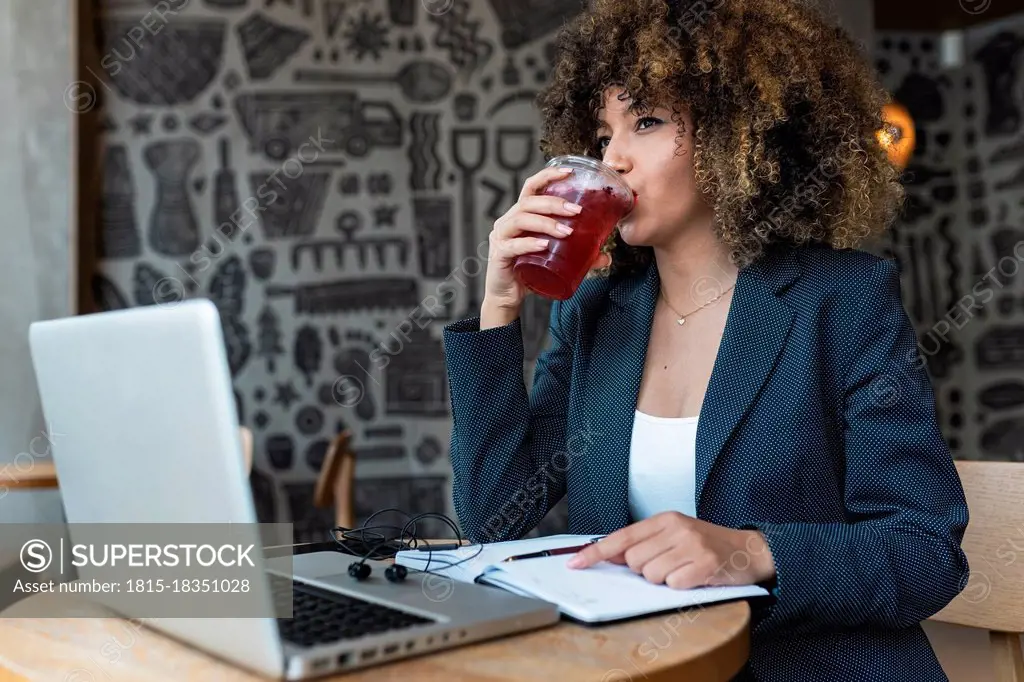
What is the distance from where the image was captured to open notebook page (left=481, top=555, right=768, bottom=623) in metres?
0.89

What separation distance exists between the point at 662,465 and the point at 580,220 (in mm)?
353

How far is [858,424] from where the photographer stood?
1.26m

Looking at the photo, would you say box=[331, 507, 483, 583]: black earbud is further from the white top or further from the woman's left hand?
the white top

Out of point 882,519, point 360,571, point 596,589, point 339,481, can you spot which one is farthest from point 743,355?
point 339,481

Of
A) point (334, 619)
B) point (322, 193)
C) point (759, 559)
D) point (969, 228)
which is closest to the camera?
point (334, 619)

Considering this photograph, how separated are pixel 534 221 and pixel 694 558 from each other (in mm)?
488

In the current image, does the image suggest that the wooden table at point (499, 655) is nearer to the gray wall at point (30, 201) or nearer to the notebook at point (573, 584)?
the notebook at point (573, 584)

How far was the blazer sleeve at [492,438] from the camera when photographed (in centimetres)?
141

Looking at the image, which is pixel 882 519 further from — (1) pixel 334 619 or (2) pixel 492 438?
(1) pixel 334 619

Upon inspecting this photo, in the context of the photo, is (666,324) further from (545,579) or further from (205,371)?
(205,371)

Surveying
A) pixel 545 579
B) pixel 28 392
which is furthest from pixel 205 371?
pixel 28 392

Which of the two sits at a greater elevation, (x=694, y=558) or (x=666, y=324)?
(x=666, y=324)

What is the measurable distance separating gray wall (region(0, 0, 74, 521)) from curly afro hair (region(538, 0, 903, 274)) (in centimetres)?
250

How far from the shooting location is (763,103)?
1456 millimetres
